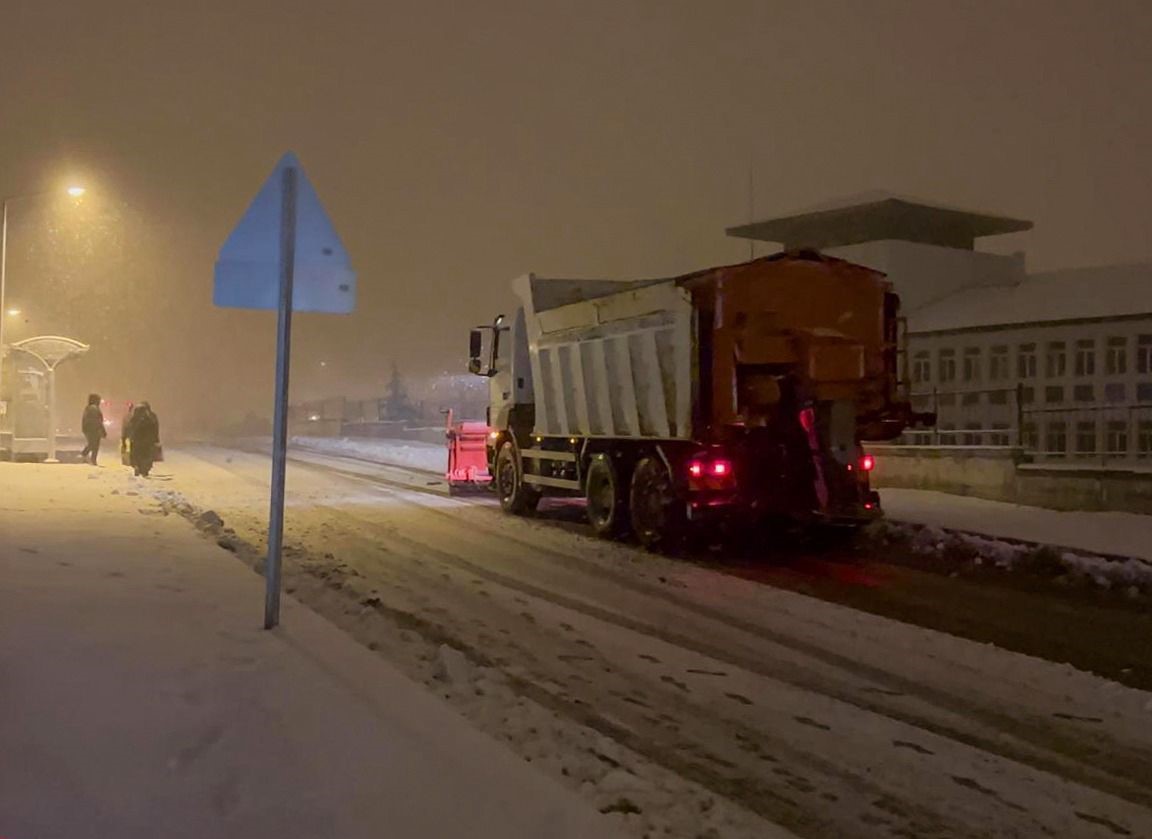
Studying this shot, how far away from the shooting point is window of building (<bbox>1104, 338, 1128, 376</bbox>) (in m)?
24.9

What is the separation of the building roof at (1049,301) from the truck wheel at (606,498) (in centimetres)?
1509

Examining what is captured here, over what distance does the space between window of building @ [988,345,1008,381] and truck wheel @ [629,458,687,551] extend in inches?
640

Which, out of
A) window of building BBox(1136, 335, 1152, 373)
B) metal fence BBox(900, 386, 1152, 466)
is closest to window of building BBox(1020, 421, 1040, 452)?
metal fence BBox(900, 386, 1152, 466)

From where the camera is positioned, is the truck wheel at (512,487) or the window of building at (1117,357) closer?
the truck wheel at (512,487)

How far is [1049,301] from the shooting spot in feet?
91.8

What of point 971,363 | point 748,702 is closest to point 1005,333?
point 971,363

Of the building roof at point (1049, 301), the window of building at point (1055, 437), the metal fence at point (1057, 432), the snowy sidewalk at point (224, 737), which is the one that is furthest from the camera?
the building roof at point (1049, 301)

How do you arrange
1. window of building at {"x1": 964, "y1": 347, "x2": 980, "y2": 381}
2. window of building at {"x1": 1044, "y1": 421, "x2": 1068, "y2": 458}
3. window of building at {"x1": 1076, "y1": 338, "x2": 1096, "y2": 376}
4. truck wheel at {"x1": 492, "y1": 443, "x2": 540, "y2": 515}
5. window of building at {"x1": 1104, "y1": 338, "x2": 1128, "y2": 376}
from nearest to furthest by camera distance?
Result: truck wheel at {"x1": 492, "y1": 443, "x2": 540, "y2": 515}, window of building at {"x1": 1044, "y1": 421, "x2": 1068, "y2": 458}, window of building at {"x1": 1104, "y1": 338, "x2": 1128, "y2": 376}, window of building at {"x1": 1076, "y1": 338, "x2": 1096, "y2": 376}, window of building at {"x1": 964, "y1": 347, "x2": 980, "y2": 381}

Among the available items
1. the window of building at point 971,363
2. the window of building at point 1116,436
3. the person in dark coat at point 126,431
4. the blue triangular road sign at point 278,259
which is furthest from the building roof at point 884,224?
the blue triangular road sign at point 278,259

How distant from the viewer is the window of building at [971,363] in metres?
28.3

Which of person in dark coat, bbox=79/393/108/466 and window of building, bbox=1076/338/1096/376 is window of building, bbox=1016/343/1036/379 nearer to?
window of building, bbox=1076/338/1096/376

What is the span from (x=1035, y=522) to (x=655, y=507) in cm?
549

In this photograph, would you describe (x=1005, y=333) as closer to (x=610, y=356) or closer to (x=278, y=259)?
(x=610, y=356)

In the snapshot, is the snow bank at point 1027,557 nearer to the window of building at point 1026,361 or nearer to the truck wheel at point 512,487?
the truck wheel at point 512,487
